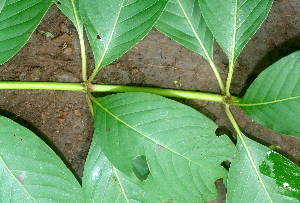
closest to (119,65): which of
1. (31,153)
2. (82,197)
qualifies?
(31,153)

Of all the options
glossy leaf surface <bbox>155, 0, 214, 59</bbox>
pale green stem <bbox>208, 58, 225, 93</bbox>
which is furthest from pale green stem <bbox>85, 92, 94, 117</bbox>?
pale green stem <bbox>208, 58, 225, 93</bbox>

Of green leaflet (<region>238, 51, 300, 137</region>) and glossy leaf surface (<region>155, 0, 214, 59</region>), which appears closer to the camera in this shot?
green leaflet (<region>238, 51, 300, 137</region>)

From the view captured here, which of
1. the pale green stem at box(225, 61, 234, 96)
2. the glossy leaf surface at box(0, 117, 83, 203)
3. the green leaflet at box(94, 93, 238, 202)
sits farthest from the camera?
the pale green stem at box(225, 61, 234, 96)

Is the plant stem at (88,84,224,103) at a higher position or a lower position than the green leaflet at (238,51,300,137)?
higher

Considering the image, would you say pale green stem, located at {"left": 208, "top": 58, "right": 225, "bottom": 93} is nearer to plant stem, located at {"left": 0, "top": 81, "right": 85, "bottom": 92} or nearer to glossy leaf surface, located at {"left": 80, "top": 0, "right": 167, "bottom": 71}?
glossy leaf surface, located at {"left": 80, "top": 0, "right": 167, "bottom": 71}

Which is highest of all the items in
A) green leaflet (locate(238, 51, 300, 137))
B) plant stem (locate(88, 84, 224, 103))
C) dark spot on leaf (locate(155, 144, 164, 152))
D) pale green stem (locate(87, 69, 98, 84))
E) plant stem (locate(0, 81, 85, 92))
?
pale green stem (locate(87, 69, 98, 84))

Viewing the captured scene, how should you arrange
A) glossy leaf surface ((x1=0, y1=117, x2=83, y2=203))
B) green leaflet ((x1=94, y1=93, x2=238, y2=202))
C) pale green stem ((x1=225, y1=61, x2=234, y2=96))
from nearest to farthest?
green leaflet ((x1=94, y1=93, x2=238, y2=202)) < glossy leaf surface ((x1=0, y1=117, x2=83, y2=203)) < pale green stem ((x1=225, y1=61, x2=234, y2=96))

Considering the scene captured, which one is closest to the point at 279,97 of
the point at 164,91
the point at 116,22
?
the point at 164,91

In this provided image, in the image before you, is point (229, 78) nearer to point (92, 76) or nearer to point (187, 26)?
point (187, 26)

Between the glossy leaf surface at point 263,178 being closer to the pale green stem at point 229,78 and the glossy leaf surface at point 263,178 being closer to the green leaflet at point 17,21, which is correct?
the pale green stem at point 229,78
